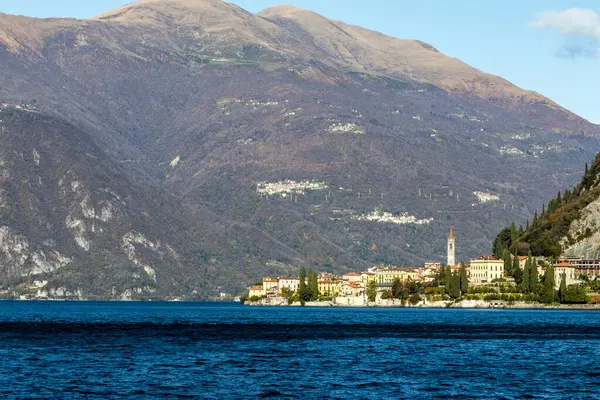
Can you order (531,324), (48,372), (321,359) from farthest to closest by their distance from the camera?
(531,324)
(321,359)
(48,372)

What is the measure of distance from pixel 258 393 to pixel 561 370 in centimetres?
3024

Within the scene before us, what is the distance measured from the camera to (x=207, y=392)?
95.8m

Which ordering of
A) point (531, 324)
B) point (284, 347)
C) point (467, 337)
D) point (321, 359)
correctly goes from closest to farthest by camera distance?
point (321, 359)
point (284, 347)
point (467, 337)
point (531, 324)

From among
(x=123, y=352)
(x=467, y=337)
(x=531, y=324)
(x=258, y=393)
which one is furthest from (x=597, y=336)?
(x=258, y=393)

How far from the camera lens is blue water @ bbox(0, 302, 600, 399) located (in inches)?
3814

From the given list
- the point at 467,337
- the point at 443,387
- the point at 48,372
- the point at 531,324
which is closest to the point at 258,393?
the point at 443,387

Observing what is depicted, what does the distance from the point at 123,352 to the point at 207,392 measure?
33563mm

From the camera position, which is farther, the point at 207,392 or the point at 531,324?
the point at 531,324

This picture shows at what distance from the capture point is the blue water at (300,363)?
96.9m

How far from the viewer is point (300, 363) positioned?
118312mm

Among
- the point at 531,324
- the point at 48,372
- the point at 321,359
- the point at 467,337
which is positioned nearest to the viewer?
the point at 48,372

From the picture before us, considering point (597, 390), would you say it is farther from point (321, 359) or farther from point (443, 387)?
point (321, 359)

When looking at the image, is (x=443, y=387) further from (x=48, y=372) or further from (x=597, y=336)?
(x=597, y=336)

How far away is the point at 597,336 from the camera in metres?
158
